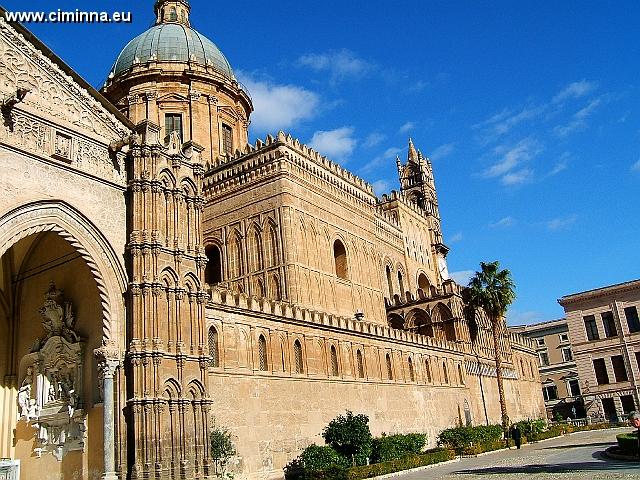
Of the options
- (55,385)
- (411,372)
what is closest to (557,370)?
(411,372)

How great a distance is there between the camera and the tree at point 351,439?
22.5 meters

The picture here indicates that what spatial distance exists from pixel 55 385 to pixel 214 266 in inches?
707

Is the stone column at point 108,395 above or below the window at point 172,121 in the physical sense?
below

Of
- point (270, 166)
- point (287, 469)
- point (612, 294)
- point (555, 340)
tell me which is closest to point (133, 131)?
point (287, 469)

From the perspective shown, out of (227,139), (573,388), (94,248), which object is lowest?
(573,388)

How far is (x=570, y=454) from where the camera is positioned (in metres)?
24.5

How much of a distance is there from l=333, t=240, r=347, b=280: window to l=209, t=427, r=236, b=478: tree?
18.3 metres

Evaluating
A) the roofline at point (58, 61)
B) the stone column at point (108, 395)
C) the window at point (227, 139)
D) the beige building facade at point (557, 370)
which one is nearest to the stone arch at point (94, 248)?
the stone column at point (108, 395)

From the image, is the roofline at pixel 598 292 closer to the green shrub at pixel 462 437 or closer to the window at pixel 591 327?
the window at pixel 591 327

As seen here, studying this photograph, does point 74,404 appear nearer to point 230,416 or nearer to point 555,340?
point 230,416

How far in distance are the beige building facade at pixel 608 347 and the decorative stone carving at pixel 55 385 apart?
153 ft

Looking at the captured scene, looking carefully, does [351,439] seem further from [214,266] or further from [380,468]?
[214,266]

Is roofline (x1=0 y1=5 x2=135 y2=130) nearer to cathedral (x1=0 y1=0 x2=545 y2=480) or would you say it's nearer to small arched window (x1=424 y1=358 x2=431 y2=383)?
cathedral (x1=0 y1=0 x2=545 y2=480)

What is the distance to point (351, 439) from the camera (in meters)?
22.5
